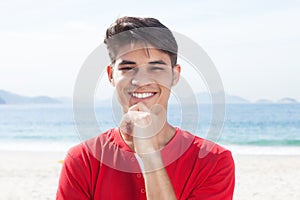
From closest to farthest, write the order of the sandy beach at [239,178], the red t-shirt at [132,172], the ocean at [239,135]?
the red t-shirt at [132,172] < the sandy beach at [239,178] < the ocean at [239,135]

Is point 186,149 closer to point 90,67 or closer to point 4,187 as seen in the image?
point 90,67

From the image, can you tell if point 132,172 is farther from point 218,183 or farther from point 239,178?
point 239,178

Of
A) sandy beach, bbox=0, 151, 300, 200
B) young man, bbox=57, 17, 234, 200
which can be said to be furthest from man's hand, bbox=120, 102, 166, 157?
sandy beach, bbox=0, 151, 300, 200

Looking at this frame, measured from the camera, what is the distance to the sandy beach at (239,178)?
898 cm

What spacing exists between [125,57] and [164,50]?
0.20 meters

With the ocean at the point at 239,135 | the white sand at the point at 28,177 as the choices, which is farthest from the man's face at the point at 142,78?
the ocean at the point at 239,135

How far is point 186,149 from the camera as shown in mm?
2389

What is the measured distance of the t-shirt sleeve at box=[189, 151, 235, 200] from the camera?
2314 mm

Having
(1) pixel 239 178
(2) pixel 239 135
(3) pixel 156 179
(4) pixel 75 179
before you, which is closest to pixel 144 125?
(3) pixel 156 179

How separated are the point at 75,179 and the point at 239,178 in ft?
28.7

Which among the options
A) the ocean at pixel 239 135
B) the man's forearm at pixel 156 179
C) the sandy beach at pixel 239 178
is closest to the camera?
the man's forearm at pixel 156 179

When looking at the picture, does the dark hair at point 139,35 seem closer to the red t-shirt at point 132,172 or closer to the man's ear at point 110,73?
the man's ear at point 110,73

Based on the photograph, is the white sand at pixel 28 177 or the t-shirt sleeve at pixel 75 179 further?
the white sand at pixel 28 177

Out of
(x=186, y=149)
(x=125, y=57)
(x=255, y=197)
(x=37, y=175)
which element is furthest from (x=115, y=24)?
(x=37, y=175)
